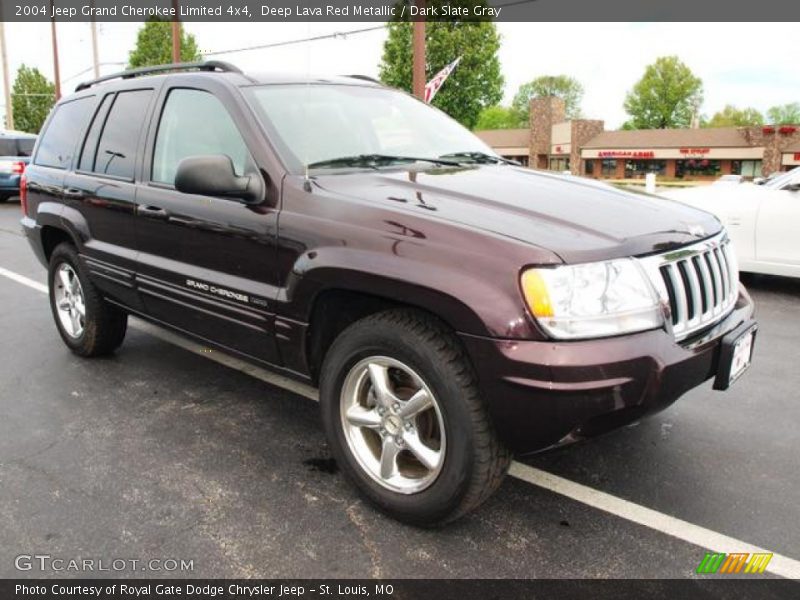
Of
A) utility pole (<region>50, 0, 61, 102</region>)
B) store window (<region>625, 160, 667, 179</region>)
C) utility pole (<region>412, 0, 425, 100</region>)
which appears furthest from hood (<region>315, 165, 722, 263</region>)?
store window (<region>625, 160, 667, 179</region>)

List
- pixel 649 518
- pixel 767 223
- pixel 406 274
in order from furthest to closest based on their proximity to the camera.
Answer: pixel 767 223 < pixel 649 518 < pixel 406 274

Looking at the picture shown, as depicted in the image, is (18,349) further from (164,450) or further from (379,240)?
(379,240)

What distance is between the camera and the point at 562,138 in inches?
2200

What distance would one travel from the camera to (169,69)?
420 cm

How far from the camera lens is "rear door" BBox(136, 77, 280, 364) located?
10.3 ft

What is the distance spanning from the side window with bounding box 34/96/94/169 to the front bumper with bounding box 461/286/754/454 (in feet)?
11.5

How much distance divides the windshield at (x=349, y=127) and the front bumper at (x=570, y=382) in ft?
4.43

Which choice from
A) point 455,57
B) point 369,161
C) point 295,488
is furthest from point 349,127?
point 455,57

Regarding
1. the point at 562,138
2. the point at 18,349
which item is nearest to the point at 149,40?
the point at 562,138

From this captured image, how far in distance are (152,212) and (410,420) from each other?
1.93 m

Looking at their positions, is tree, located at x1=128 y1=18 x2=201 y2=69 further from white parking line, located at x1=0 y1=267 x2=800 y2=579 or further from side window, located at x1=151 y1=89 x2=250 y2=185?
white parking line, located at x1=0 y1=267 x2=800 y2=579

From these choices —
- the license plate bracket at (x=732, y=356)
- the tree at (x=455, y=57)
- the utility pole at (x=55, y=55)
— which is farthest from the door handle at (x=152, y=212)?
the utility pole at (x=55, y=55)

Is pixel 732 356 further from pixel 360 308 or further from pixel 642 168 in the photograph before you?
pixel 642 168

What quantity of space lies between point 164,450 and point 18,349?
236cm
